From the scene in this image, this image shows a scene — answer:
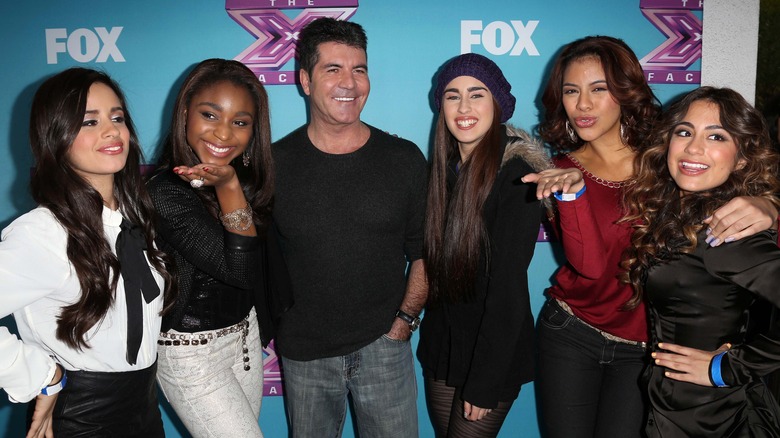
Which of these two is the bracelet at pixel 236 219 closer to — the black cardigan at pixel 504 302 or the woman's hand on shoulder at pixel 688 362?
the black cardigan at pixel 504 302

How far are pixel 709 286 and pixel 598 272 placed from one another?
0.42 metres

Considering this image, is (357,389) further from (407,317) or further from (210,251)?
(210,251)

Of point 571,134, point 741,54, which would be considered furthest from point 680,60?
point 571,134

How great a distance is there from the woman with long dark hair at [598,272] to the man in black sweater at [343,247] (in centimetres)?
66

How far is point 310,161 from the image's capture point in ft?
8.01

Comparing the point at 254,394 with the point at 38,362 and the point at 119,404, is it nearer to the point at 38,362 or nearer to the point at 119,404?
the point at 119,404

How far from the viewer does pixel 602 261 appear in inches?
86.7

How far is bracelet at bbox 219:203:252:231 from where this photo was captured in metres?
1.92

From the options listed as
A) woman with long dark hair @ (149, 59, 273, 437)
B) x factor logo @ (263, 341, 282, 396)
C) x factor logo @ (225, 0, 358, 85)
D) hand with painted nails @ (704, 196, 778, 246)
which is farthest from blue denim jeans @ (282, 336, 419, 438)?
x factor logo @ (225, 0, 358, 85)

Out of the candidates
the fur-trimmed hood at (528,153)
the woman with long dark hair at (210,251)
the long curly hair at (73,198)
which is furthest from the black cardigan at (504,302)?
the long curly hair at (73,198)

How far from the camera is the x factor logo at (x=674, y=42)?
3068 mm

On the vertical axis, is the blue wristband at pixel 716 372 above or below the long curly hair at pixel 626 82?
below

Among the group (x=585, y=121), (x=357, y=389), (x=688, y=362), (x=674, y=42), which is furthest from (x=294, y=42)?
(x=688, y=362)

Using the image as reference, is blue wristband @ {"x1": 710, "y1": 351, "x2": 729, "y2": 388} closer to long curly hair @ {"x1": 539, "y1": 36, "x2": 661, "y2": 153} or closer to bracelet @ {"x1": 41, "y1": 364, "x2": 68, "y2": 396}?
long curly hair @ {"x1": 539, "y1": 36, "x2": 661, "y2": 153}
